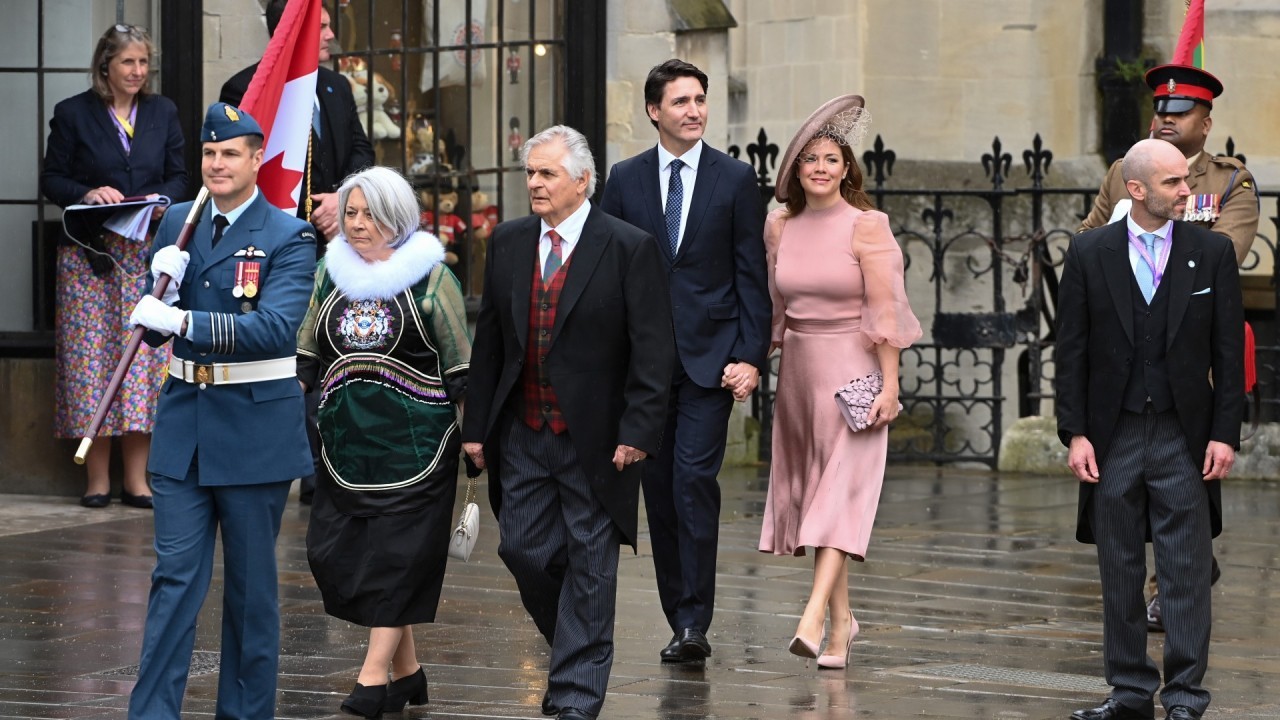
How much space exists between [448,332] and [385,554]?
677 millimetres

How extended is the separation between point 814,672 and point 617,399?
1.33 m

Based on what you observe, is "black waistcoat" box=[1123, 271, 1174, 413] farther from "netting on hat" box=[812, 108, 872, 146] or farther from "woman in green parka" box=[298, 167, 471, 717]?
"woman in green parka" box=[298, 167, 471, 717]

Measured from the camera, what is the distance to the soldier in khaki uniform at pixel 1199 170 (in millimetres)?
A: 7836

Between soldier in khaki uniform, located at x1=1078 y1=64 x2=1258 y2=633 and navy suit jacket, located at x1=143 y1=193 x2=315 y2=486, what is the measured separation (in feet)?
10.1

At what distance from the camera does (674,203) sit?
7.80 metres

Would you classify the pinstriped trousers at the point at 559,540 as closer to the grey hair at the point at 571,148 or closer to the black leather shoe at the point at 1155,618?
the grey hair at the point at 571,148

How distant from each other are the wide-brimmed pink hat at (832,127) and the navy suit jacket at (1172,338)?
110 cm

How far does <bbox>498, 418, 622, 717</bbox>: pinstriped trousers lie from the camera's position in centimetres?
634

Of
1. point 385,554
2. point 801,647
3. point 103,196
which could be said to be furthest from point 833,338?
point 103,196

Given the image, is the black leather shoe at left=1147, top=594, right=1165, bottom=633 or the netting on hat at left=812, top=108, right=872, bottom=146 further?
the black leather shoe at left=1147, top=594, right=1165, bottom=633

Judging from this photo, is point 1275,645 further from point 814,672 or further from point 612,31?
point 612,31

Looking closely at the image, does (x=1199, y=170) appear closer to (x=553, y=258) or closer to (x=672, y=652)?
(x=672, y=652)

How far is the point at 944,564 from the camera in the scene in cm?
966

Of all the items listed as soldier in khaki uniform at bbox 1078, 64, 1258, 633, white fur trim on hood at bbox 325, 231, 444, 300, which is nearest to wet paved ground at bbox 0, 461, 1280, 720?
soldier in khaki uniform at bbox 1078, 64, 1258, 633
